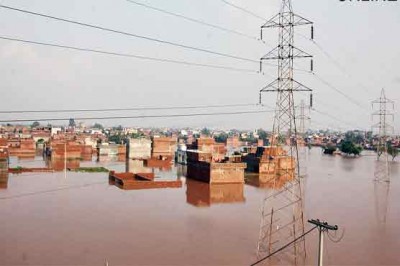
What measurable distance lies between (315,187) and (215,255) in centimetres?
1790

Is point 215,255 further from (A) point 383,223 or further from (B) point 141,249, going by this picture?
(A) point 383,223

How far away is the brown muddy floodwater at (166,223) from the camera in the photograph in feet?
39.4

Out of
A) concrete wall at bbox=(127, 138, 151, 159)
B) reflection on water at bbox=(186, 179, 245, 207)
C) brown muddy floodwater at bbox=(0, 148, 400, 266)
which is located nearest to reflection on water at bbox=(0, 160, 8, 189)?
brown muddy floodwater at bbox=(0, 148, 400, 266)

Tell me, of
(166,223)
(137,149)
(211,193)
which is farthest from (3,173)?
(137,149)

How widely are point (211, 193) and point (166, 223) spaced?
8634 mm

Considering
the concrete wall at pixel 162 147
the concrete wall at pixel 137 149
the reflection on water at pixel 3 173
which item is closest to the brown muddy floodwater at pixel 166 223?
the reflection on water at pixel 3 173

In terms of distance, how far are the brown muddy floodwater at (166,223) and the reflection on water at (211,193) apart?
6cm

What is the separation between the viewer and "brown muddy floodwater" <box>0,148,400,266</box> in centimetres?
1202

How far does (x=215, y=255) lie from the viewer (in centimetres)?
1212

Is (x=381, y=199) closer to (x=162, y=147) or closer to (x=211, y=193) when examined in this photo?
(x=211, y=193)

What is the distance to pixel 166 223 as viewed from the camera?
639 inches

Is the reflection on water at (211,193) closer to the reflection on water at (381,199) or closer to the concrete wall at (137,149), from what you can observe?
the reflection on water at (381,199)

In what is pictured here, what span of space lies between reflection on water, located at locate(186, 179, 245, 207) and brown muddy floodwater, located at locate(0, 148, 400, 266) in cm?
6

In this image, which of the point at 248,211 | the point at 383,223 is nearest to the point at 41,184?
the point at 248,211
